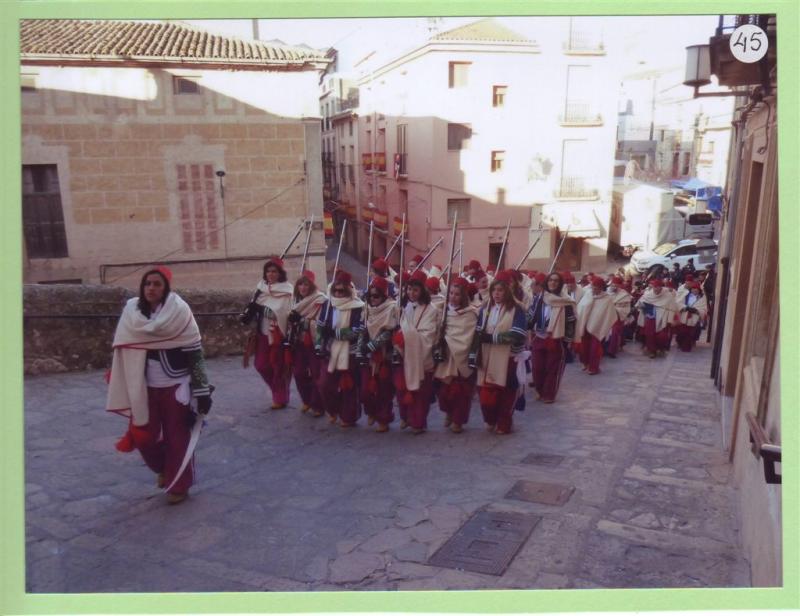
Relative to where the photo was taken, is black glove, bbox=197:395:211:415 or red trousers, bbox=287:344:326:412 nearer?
black glove, bbox=197:395:211:415

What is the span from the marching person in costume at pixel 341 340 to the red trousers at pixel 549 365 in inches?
94.1

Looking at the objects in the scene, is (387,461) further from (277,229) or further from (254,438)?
(277,229)

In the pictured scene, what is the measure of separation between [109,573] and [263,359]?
297cm

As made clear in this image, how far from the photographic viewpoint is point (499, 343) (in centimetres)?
556

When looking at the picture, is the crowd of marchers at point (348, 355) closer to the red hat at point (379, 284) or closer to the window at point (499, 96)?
Answer: the red hat at point (379, 284)

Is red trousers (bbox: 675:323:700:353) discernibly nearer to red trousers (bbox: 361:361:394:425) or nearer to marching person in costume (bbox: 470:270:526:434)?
marching person in costume (bbox: 470:270:526:434)

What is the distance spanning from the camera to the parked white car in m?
18.9

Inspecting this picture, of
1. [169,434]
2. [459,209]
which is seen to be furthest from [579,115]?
[169,434]

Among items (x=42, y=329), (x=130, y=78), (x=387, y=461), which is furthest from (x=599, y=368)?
(x=130, y=78)

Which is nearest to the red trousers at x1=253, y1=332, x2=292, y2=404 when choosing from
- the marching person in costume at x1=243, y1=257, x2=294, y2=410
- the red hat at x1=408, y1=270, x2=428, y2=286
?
the marching person in costume at x1=243, y1=257, x2=294, y2=410

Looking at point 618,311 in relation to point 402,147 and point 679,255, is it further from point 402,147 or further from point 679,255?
point 679,255

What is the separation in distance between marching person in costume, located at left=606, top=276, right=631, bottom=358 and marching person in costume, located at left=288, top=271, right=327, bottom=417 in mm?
5330

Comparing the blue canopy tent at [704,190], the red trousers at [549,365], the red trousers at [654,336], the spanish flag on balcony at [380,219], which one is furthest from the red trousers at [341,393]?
the blue canopy tent at [704,190]

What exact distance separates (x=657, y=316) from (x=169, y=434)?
8.00 meters
